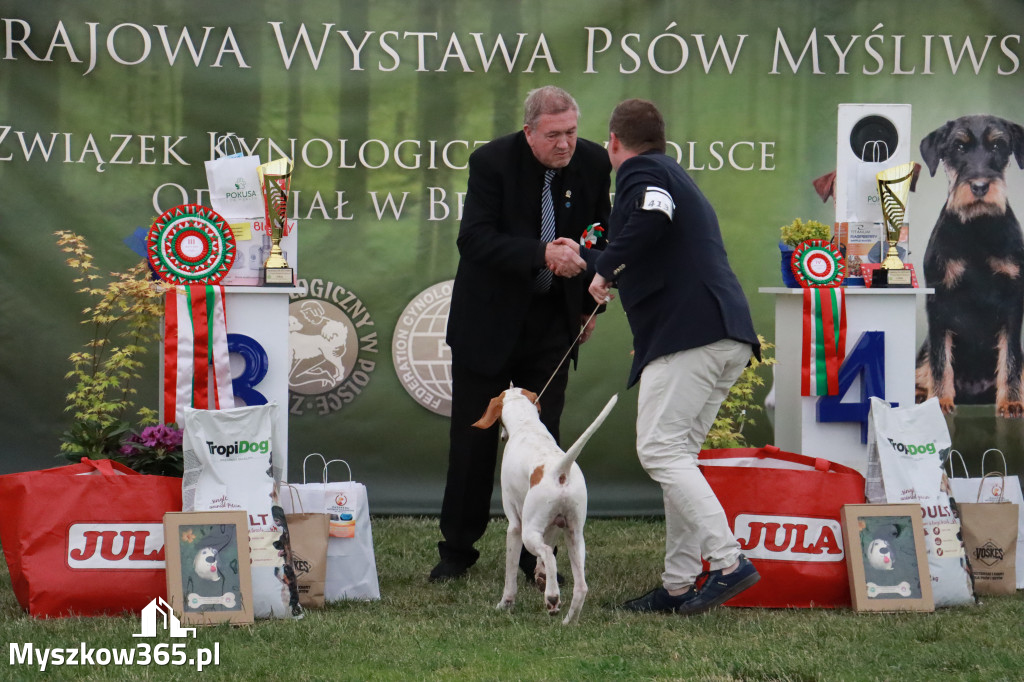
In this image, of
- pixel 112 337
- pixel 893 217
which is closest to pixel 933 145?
pixel 893 217

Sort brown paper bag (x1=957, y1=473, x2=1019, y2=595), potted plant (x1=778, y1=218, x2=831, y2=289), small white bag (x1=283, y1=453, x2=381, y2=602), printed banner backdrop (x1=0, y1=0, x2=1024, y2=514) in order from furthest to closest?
1. printed banner backdrop (x1=0, y1=0, x2=1024, y2=514)
2. potted plant (x1=778, y1=218, x2=831, y2=289)
3. brown paper bag (x1=957, y1=473, x2=1019, y2=595)
4. small white bag (x1=283, y1=453, x2=381, y2=602)

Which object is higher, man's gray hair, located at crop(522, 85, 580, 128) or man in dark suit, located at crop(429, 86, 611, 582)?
man's gray hair, located at crop(522, 85, 580, 128)

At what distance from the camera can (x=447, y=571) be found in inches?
181

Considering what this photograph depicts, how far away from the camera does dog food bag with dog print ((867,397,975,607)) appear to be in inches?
161

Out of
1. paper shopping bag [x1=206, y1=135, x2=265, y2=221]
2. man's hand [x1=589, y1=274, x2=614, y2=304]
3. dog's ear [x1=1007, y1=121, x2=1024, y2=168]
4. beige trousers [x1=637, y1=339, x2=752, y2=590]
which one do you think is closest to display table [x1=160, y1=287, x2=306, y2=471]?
paper shopping bag [x1=206, y1=135, x2=265, y2=221]

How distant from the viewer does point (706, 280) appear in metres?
3.81

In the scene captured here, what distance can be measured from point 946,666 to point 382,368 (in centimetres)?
352

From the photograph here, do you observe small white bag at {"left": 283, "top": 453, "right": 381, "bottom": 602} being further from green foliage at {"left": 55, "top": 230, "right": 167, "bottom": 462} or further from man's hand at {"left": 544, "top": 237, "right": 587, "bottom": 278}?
green foliage at {"left": 55, "top": 230, "right": 167, "bottom": 462}

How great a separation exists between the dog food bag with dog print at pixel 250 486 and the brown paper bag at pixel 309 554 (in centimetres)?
8

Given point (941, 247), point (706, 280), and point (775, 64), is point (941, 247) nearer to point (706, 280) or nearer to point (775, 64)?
point (775, 64)

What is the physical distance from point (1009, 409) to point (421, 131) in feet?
11.1

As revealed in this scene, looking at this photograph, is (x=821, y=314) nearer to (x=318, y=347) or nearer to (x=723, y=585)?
(x=723, y=585)

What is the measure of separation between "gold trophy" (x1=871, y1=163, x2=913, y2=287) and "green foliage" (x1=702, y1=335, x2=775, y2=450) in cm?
104

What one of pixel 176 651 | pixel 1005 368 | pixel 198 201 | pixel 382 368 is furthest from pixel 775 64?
pixel 176 651
